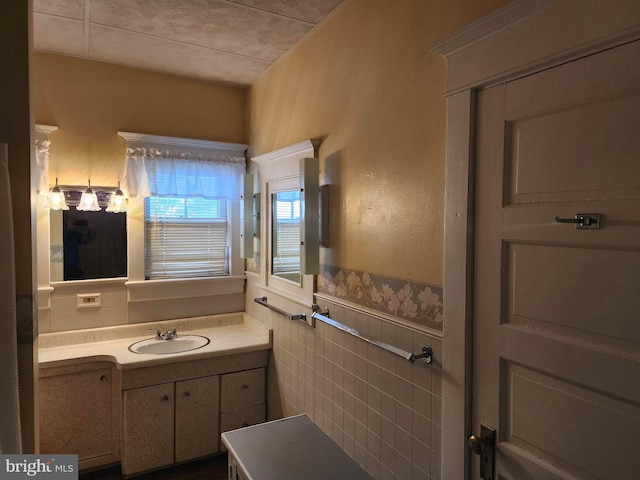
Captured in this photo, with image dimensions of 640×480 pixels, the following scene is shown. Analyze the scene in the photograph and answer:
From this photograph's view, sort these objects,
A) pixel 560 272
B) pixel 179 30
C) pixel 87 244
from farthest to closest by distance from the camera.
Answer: pixel 87 244 < pixel 179 30 < pixel 560 272

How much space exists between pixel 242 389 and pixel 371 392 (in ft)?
4.22

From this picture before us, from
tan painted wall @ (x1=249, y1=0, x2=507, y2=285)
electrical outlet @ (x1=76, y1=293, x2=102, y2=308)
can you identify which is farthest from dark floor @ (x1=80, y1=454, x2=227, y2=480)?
tan painted wall @ (x1=249, y1=0, x2=507, y2=285)

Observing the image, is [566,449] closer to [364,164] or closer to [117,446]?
[364,164]

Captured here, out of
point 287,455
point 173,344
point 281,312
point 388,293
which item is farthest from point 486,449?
point 173,344

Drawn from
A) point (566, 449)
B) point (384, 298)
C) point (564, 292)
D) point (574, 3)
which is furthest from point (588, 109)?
point (384, 298)

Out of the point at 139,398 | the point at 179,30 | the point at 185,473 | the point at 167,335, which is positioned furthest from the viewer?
the point at 167,335

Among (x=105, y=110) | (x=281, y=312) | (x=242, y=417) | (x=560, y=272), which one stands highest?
(x=105, y=110)

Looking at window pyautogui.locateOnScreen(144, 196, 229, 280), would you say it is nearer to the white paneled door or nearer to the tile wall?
the tile wall

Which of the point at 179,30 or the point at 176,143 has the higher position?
the point at 179,30

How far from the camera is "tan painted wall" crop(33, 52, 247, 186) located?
8.66 feet

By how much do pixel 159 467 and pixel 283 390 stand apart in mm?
897

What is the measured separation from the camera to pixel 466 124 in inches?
50.9

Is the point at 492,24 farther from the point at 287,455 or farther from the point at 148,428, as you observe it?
the point at 148,428

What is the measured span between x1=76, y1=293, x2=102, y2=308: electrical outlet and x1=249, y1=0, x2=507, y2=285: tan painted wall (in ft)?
5.61
